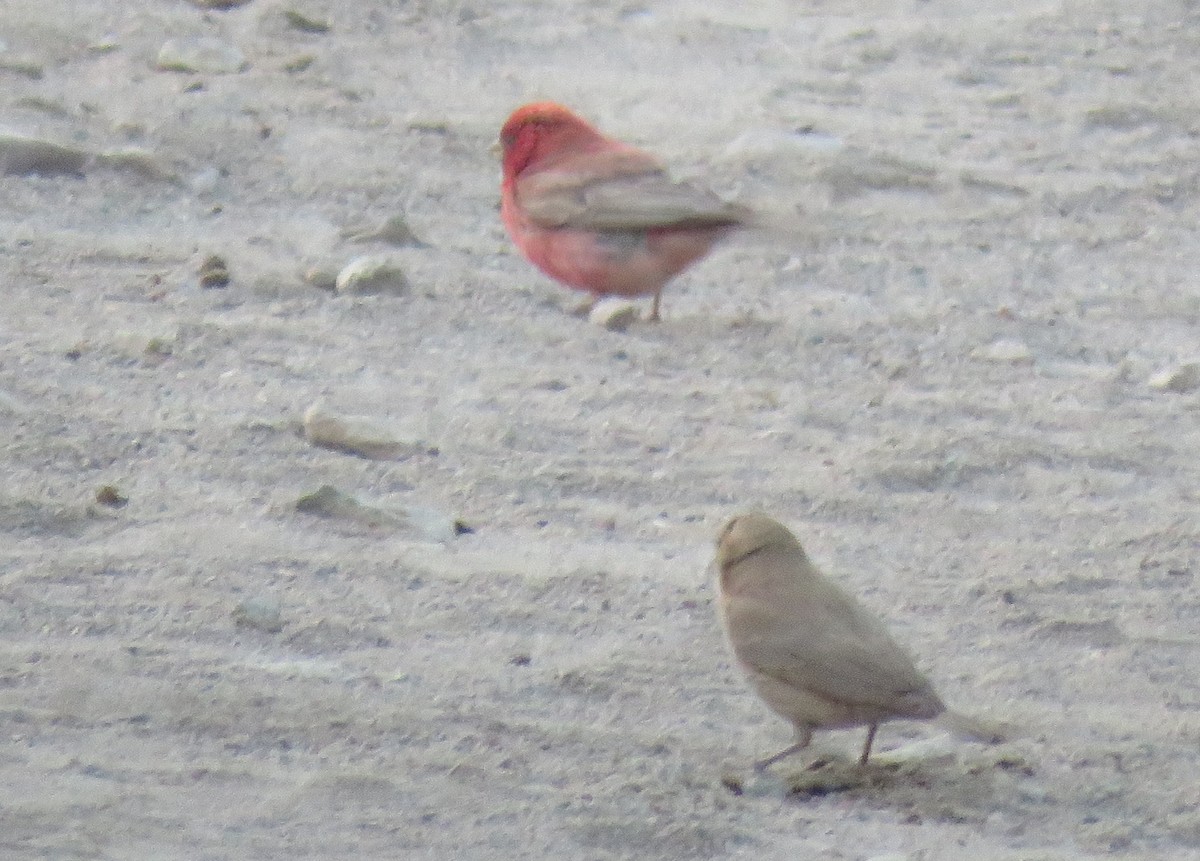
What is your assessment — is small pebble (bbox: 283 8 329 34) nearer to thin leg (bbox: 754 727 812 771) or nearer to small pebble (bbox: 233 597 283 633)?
small pebble (bbox: 233 597 283 633)

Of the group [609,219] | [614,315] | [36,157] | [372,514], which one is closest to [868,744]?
[372,514]

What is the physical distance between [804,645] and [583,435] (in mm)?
1847

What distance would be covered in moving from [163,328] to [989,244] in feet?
9.36

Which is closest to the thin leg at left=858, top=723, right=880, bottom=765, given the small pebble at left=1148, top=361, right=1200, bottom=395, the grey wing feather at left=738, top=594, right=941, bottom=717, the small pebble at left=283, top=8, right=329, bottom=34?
the grey wing feather at left=738, top=594, right=941, bottom=717

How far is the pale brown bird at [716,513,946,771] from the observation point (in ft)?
13.0

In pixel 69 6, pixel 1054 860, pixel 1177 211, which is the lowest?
pixel 1054 860

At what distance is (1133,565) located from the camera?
17.1 feet

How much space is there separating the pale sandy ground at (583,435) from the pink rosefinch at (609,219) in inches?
6.7

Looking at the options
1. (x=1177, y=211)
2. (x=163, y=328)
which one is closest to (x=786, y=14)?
(x=1177, y=211)

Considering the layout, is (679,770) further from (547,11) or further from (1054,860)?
(547,11)

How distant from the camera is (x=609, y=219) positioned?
281 inches

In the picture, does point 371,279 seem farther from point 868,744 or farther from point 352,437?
point 868,744

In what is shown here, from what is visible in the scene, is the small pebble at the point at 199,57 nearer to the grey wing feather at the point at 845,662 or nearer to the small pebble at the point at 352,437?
the small pebble at the point at 352,437

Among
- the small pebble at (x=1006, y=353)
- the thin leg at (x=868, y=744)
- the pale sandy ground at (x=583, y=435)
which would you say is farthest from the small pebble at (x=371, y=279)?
the thin leg at (x=868, y=744)
